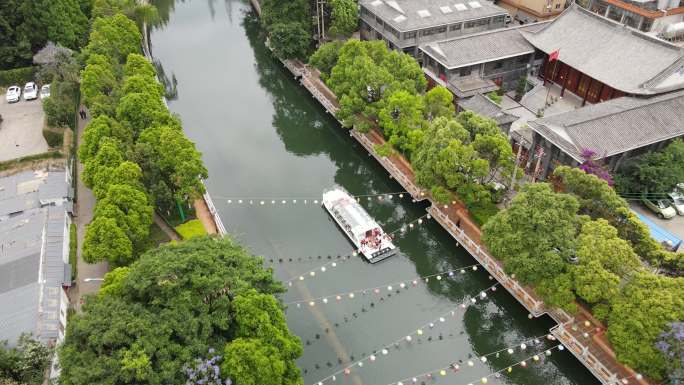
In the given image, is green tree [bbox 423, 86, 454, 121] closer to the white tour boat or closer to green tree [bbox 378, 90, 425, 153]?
Result: green tree [bbox 378, 90, 425, 153]

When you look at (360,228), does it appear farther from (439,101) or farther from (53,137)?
(53,137)

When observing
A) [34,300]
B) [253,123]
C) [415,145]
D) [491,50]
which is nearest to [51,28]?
[253,123]

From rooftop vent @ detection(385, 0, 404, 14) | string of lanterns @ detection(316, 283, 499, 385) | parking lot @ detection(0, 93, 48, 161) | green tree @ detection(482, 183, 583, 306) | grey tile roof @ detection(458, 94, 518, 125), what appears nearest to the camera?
green tree @ detection(482, 183, 583, 306)

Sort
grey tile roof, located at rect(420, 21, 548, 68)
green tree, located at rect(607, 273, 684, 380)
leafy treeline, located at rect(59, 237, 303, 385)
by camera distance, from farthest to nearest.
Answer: grey tile roof, located at rect(420, 21, 548, 68) → green tree, located at rect(607, 273, 684, 380) → leafy treeline, located at rect(59, 237, 303, 385)

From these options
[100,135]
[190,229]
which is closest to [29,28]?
[100,135]

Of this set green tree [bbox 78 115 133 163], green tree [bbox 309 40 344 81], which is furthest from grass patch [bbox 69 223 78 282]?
green tree [bbox 309 40 344 81]

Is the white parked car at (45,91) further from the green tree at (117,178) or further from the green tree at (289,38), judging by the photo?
the green tree at (117,178)
